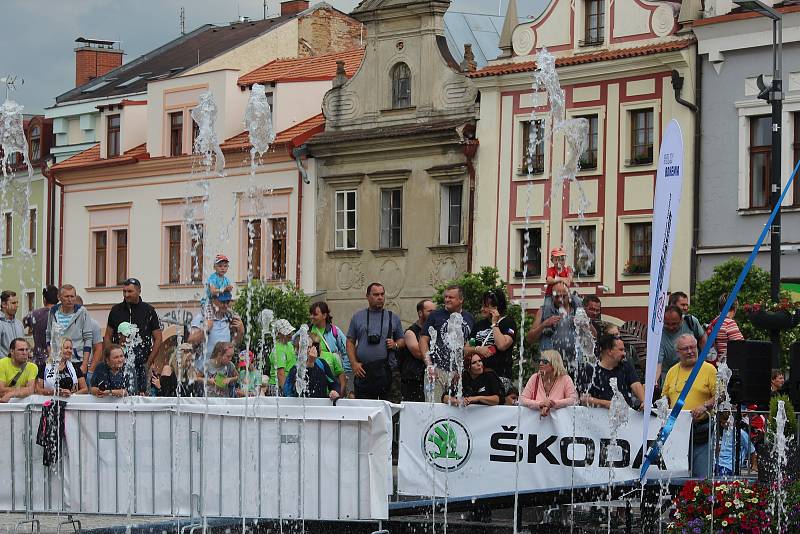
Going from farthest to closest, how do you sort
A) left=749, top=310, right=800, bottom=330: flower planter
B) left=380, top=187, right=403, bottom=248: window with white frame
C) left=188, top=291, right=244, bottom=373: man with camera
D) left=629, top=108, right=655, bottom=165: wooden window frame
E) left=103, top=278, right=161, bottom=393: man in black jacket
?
1. left=380, top=187, right=403, bottom=248: window with white frame
2. left=629, top=108, right=655, bottom=165: wooden window frame
3. left=188, top=291, right=244, bottom=373: man with camera
4. left=103, top=278, right=161, bottom=393: man in black jacket
5. left=749, top=310, right=800, bottom=330: flower planter

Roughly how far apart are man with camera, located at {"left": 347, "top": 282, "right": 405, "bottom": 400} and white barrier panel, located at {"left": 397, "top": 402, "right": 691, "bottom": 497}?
10.1 feet

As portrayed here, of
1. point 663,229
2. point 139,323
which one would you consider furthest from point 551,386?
point 139,323

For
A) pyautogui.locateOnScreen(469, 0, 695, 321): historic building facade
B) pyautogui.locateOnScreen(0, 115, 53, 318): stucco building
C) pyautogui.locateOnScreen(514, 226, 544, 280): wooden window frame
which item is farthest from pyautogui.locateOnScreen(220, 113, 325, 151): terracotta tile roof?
pyautogui.locateOnScreen(0, 115, 53, 318): stucco building

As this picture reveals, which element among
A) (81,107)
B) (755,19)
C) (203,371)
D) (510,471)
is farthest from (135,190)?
(510,471)

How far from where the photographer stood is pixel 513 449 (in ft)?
46.1

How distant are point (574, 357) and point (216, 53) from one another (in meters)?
37.6

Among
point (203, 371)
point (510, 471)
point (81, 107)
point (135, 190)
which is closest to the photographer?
point (510, 471)

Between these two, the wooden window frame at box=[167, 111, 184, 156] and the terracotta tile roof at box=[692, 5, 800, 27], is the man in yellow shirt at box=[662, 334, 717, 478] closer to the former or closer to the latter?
the terracotta tile roof at box=[692, 5, 800, 27]

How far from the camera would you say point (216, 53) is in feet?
171

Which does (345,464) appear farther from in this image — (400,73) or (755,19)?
(400,73)

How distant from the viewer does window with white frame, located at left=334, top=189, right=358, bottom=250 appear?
143 ft

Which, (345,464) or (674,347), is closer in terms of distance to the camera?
(345,464)

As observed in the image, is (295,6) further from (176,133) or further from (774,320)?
(774,320)

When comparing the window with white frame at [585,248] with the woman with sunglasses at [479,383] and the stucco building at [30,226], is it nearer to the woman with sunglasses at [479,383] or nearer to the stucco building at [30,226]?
the stucco building at [30,226]
